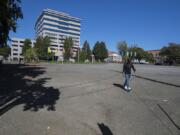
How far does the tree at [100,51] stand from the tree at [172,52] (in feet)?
113

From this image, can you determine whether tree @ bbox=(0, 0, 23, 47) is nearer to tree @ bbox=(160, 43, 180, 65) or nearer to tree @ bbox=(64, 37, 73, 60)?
tree @ bbox=(64, 37, 73, 60)

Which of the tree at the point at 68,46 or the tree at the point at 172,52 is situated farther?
the tree at the point at 172,52

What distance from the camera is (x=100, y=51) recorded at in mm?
120375

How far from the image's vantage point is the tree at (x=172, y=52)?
9225 centimetres

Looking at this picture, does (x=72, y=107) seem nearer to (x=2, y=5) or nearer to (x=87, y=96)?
(x=87, y=96)

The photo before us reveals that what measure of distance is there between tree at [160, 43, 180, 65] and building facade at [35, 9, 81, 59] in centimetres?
5431

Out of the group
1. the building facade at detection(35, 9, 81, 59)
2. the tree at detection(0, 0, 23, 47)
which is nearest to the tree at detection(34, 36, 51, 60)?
the building facade at detection(35, 9, 81, 59)

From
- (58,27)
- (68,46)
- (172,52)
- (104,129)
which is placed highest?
(58,27)

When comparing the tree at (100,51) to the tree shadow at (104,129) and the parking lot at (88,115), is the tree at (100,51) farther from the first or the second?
the tree shadow at (104,129)

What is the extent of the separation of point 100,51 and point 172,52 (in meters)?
40.8

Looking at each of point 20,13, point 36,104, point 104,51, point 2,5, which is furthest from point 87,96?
point 104,51

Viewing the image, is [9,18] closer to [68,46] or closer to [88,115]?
[88,115]

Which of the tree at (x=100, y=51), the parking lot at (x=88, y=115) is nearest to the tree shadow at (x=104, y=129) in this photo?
the parking lot at (x=88, y=115)

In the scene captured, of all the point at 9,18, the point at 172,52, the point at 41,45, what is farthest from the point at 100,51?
the point at 9,18
